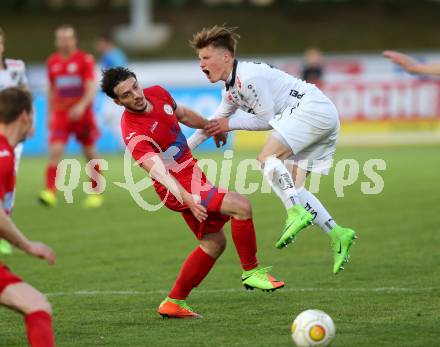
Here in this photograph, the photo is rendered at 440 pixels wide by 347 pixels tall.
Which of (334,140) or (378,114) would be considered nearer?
(334,140)

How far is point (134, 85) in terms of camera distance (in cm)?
829

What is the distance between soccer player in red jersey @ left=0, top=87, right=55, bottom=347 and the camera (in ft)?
20.2

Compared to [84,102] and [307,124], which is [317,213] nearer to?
[307,124]

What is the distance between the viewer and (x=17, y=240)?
6184 mm

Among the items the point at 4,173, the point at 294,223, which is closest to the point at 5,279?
the point at 4,173

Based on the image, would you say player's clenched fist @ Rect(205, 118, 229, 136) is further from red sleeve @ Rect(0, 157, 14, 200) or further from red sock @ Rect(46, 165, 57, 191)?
red sock @ Rect(46, 165, 57, 191)

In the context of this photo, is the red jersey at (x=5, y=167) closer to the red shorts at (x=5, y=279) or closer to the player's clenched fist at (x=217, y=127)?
the red shorts at (x=5, y=279)

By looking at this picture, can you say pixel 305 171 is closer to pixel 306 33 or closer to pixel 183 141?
pixel 183 141

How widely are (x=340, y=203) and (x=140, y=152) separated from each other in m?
8.18

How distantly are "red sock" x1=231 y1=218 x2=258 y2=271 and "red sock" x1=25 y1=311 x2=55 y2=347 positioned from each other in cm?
246

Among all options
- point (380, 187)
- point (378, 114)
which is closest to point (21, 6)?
point (378, 114)

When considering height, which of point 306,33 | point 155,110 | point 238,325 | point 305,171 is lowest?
point 238,325

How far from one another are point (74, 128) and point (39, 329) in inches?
427

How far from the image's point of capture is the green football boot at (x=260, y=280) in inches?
328
